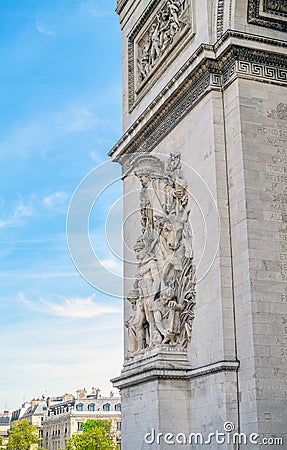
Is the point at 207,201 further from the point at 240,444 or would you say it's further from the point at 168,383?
the point at 240,444

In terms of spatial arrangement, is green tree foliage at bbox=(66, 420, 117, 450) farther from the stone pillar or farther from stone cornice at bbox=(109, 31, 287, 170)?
stone cornice at bbox=(109, 31, 287, 170)

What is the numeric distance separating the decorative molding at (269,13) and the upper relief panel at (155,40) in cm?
157

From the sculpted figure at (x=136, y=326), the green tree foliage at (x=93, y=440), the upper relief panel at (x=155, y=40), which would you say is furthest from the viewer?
the green tree foliage at (x=93, y=440)

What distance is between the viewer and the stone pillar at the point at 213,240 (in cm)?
1308

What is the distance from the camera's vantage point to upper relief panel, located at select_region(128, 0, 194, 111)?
55.1ft

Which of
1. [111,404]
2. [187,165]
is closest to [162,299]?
[187,165]

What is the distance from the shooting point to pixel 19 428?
65.2m

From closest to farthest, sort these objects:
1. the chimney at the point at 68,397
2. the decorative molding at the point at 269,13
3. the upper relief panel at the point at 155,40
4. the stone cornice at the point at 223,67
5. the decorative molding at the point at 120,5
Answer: the stone cornice at the point at 223,67 < the decorative molding at the point at 269,13 < the upper relief panel at the point at 155,40 < the decorative molding at the point at 120,5 < the chimney at the point at 68,397

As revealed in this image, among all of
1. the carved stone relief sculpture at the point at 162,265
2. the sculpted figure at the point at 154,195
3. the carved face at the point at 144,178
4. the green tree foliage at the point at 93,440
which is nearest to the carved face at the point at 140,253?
the carved stone relief sculpture at the point at 162,265

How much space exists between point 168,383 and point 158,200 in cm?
423

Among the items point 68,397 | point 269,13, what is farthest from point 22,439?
point 269,13

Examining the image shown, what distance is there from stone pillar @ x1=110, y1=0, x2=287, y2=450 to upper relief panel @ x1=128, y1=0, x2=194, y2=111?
2.9 inches

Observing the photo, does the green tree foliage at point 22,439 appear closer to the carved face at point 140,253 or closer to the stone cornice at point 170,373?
the stone cornice at point 170,373

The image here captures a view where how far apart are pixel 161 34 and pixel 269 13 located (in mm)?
3489
